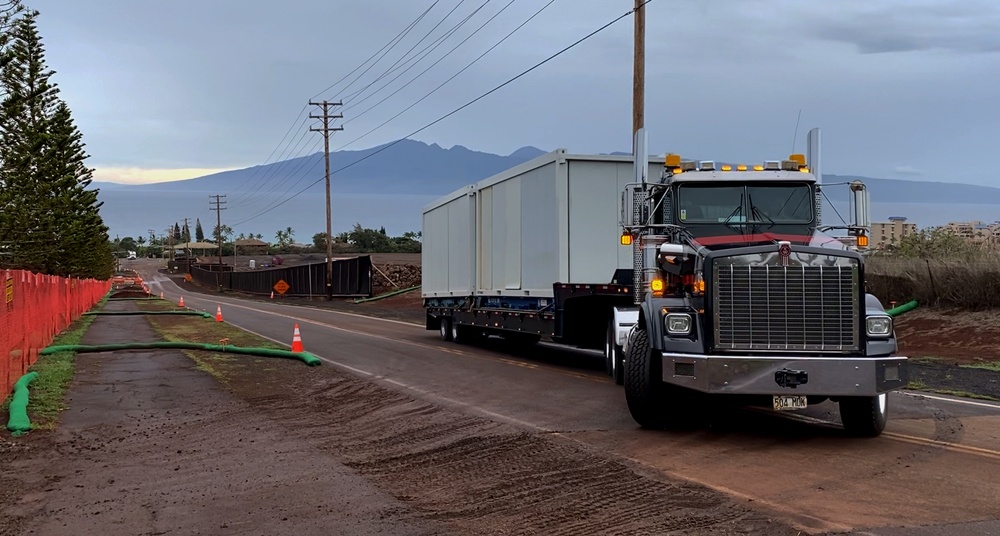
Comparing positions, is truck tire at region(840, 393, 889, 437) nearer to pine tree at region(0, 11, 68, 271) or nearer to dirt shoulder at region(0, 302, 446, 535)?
dirt shoulder at region(0, 302, 446, 535)

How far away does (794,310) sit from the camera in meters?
8.77

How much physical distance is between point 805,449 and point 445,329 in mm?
17203

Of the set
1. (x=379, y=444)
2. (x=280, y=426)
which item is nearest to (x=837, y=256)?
(x=379, y=444)

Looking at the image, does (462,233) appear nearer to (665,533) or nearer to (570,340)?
(570,340)

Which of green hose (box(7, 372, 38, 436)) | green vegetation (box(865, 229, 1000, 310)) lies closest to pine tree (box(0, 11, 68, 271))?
green hose (box(7, 372, 38, 436))

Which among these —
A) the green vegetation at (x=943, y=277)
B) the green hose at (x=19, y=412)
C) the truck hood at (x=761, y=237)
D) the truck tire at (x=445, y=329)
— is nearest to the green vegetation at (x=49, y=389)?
the green hose at (x=19, y=412)

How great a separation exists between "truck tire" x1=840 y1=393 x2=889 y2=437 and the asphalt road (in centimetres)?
14

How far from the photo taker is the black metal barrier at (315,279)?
60281 millimetres

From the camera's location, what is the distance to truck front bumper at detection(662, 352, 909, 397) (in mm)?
8516

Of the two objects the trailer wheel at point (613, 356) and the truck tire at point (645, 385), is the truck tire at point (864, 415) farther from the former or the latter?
the trailer wheel at point (613, 356)

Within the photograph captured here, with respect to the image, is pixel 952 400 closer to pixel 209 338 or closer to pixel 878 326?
pixel 878 326

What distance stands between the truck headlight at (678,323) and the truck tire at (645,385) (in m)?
0.44

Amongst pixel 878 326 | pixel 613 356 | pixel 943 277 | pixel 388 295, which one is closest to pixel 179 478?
pixel 878 326

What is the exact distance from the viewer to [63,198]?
144 ft
